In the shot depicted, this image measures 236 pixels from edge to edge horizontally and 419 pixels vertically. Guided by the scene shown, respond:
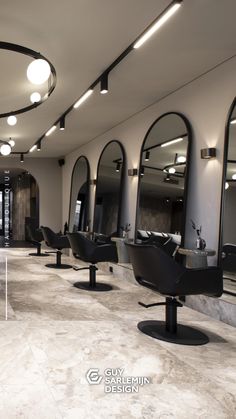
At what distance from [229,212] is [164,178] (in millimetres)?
1394

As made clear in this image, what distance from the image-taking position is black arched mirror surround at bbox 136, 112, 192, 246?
4496 millimetres

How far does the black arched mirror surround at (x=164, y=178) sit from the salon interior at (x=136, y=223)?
2cm

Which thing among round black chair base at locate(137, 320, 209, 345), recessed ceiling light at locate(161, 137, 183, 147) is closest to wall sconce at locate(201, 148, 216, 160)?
recessed ceiling light at locate(161, 137, 183, 147)

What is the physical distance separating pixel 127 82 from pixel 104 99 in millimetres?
797

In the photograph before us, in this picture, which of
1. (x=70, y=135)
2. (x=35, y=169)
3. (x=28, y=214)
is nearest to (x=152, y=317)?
(x=70, y=135)

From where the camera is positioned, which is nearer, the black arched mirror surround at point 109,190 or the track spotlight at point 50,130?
the black arched mirror surround at point 109,190

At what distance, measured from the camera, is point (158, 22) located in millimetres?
3002

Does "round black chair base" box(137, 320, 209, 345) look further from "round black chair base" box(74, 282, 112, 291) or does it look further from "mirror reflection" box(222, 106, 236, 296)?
"round black chair base" box(74, 282, 112, 291)

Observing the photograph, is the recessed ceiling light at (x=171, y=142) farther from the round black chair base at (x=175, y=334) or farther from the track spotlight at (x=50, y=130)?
the track spotlight at (x=50, y=130)

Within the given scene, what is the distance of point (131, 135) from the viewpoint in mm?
6148

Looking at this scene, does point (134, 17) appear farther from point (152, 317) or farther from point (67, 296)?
point (67, 296)

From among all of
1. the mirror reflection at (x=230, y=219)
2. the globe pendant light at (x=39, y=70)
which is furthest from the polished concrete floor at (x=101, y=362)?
the globe pendant light at (x=39, y=70)

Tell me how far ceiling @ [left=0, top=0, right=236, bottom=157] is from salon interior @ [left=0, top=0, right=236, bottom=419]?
0.06 ft

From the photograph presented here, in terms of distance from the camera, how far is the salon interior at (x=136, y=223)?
220cm
